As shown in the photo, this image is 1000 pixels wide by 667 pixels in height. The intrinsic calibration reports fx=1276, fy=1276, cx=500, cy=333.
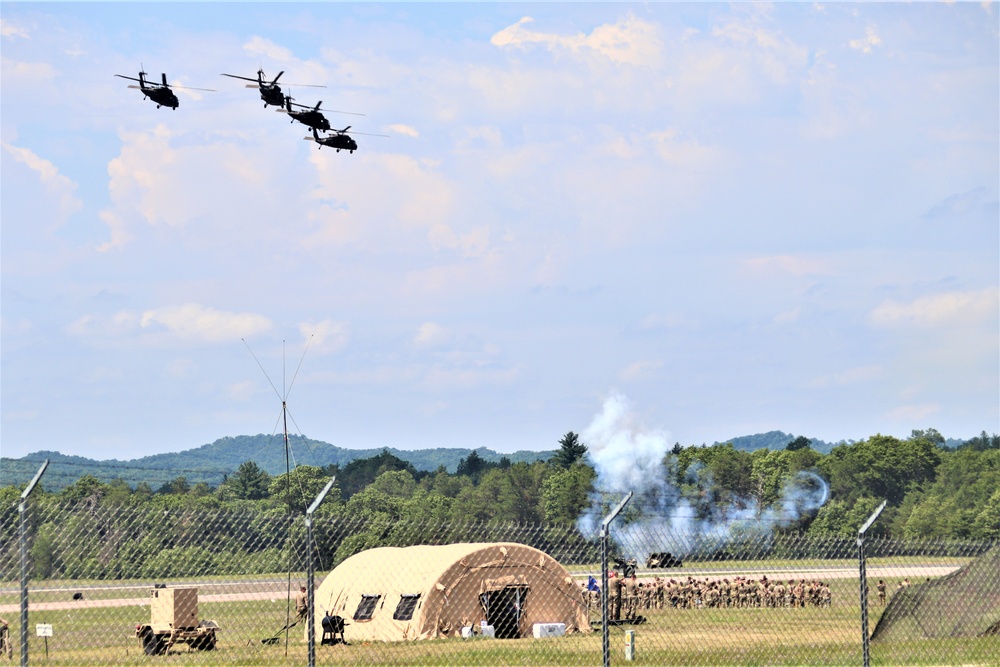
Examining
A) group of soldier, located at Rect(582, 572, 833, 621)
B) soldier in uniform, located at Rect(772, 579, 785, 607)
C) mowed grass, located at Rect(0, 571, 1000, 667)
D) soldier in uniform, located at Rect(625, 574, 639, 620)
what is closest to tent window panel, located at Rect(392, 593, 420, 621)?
mowed grass, located at Rect(0, 571, 1000, 667)

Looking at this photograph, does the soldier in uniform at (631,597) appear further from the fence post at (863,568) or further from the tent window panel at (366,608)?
the fence post at (863,568)

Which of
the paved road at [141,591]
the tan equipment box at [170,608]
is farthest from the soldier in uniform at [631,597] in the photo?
the tan equipment box at [170,608]

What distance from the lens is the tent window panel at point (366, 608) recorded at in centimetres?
2691

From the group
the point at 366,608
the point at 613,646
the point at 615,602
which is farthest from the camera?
the point at 615,602

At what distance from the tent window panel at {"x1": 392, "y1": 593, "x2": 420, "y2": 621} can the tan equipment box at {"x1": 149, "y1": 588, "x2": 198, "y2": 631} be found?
466 cm

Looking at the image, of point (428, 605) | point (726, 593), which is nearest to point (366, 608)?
point (428, 605)

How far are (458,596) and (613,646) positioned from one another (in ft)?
11.4

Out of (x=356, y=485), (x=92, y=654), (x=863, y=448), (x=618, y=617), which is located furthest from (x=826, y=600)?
(x=356, y=485)

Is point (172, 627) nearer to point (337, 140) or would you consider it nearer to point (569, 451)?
point (337, 140)

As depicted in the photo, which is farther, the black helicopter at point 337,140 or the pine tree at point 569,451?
the pine tree at point 569,451

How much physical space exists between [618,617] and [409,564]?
9.05m

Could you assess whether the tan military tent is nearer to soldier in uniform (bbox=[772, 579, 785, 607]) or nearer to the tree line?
the tree line

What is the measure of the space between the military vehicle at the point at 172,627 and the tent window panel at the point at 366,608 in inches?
117

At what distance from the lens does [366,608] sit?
27156 millimetres
